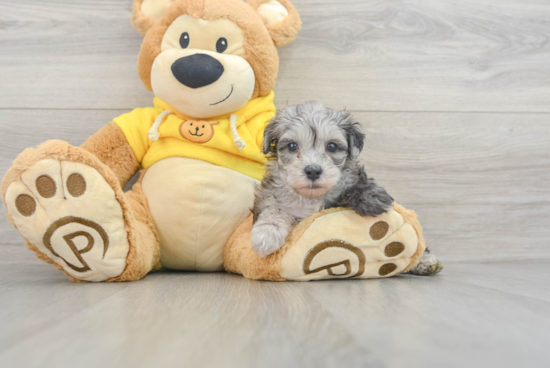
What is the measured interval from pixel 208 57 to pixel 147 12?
1.50 feet

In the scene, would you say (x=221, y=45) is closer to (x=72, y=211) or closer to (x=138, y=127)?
(x=138, y=127)

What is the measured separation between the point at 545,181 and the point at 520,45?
2.26ft

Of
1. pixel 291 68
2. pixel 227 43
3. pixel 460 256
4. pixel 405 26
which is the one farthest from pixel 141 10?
pixel 460 256

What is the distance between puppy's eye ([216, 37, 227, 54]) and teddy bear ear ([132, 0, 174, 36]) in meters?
0.32

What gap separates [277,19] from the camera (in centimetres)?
164

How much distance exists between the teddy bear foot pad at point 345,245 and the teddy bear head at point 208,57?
614 mm

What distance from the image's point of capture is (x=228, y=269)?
1.52 m

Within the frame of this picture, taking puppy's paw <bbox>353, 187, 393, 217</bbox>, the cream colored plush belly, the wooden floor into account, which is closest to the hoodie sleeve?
the cream colored plush belly

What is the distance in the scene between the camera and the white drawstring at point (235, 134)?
1513mm

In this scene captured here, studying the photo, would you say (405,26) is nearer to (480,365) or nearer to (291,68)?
(291,68)

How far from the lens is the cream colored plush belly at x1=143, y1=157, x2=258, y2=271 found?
1466 millimetres

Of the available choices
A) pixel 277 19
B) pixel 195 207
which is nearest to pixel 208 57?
pixel 277 19

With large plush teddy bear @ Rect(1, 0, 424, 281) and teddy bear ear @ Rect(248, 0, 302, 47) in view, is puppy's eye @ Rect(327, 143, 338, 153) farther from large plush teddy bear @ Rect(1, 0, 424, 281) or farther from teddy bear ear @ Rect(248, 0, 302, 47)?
teddy bear ear @ Rect(248, 0, 302, 47)

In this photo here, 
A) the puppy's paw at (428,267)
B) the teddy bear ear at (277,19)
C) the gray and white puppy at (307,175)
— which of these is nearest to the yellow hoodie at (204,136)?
the gray and white puppy at (307,175)
